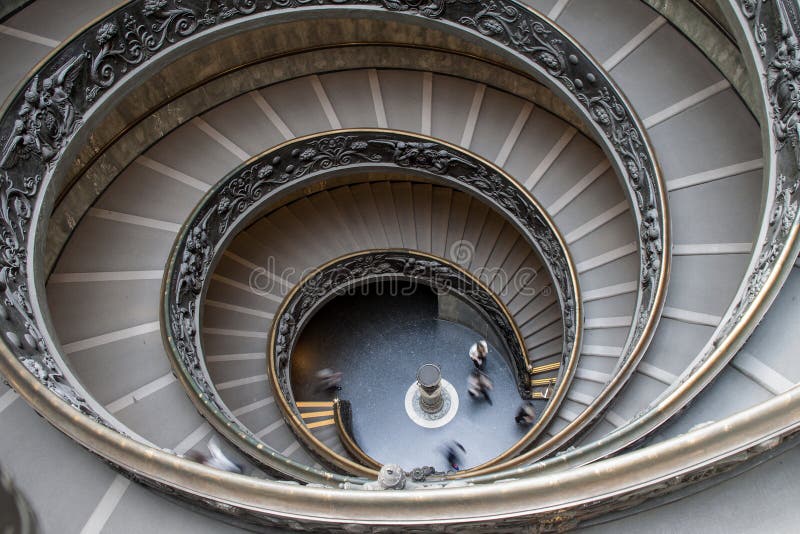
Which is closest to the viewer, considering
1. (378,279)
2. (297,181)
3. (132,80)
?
(132,80)

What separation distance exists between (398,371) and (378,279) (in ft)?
6.77

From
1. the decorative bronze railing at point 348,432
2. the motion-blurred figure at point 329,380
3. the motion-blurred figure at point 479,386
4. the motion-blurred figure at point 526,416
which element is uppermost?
the motion-blurred figure at point 479,386

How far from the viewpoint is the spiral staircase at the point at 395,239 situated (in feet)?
11.0

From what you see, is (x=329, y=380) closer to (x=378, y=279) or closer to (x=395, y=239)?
(x=378, y=279)

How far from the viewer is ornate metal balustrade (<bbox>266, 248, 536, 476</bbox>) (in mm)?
10961

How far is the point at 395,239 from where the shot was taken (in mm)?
12234

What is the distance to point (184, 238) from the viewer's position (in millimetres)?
8609

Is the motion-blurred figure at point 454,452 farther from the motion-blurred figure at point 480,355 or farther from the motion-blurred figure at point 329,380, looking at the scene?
the motion-blurred figure at point 329,380

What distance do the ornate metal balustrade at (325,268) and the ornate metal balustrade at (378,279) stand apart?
4cm

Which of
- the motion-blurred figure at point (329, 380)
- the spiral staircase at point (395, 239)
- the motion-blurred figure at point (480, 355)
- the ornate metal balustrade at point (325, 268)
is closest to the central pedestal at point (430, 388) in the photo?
the motion-blurred figure at point (480, 355)

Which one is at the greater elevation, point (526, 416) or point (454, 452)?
point (526, 416)

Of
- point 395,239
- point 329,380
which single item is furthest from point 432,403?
point 395,239

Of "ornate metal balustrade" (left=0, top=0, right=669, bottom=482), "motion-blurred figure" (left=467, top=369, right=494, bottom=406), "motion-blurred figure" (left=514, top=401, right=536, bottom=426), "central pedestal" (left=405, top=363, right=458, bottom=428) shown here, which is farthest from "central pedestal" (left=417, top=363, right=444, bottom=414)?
"ornate metal balustrade" (left=0, top=0, right=669, bottom=482)

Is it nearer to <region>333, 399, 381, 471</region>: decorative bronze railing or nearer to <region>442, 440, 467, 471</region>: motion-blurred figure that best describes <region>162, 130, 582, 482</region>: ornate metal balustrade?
<region>333, 399, 381, 471</region>: decorative bronze railing
